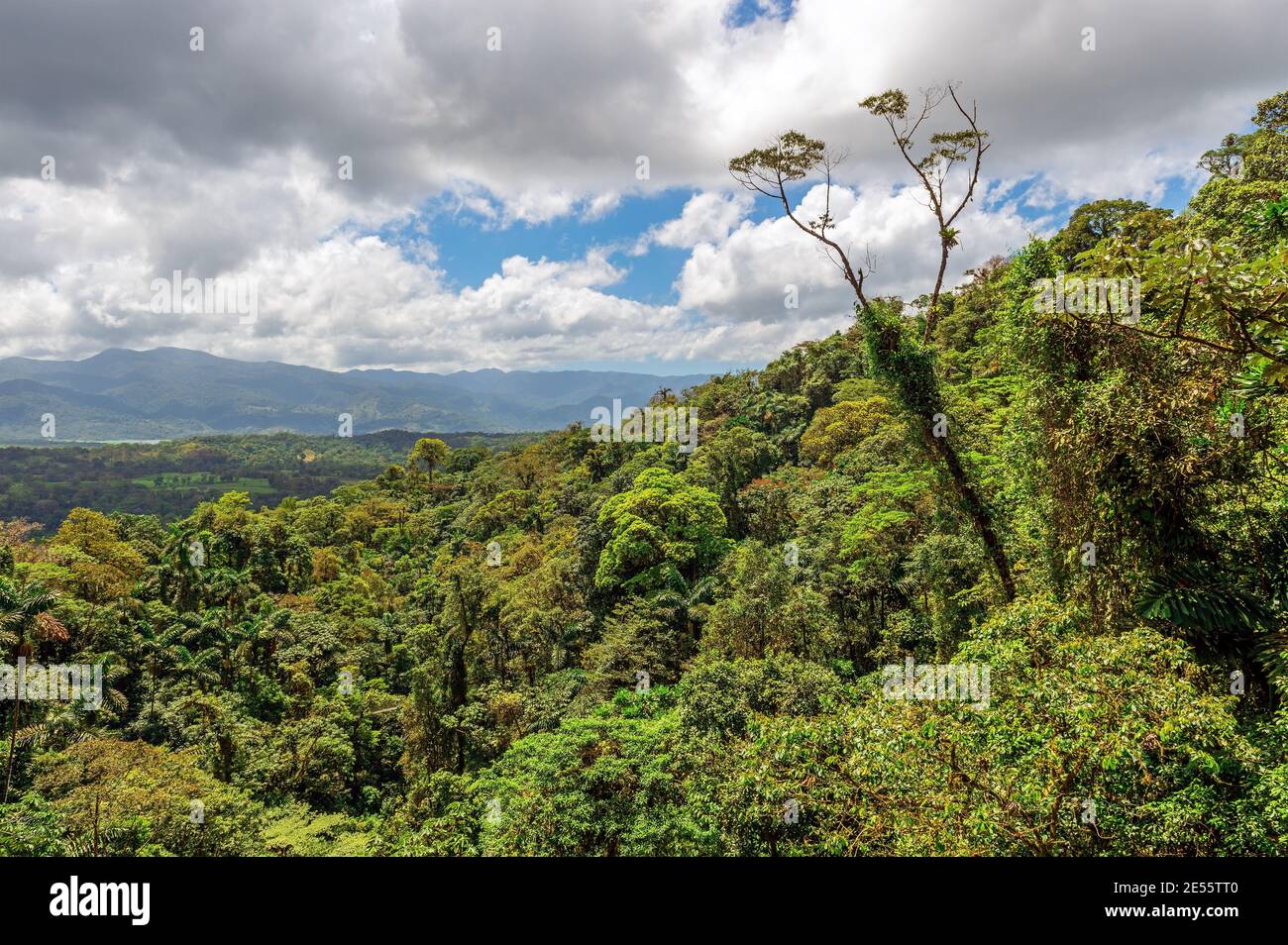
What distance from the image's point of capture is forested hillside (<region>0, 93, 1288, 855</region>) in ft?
15.0

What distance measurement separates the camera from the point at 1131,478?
267 inches

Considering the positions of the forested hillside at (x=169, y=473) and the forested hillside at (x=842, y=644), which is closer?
the forested hillside at (x=842, y=644)

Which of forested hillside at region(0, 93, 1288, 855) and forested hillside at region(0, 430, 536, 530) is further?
forested hillside at region(0, 430, 536, 530)

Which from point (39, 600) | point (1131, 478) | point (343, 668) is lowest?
point (343, 668)

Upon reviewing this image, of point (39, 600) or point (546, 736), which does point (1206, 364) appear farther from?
point (39, 600)

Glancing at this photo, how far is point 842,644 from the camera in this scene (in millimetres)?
15320

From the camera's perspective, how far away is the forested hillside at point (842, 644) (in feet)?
15.0

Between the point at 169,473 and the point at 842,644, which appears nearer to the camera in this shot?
the point at 842,644

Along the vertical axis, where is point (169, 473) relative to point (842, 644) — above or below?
above
